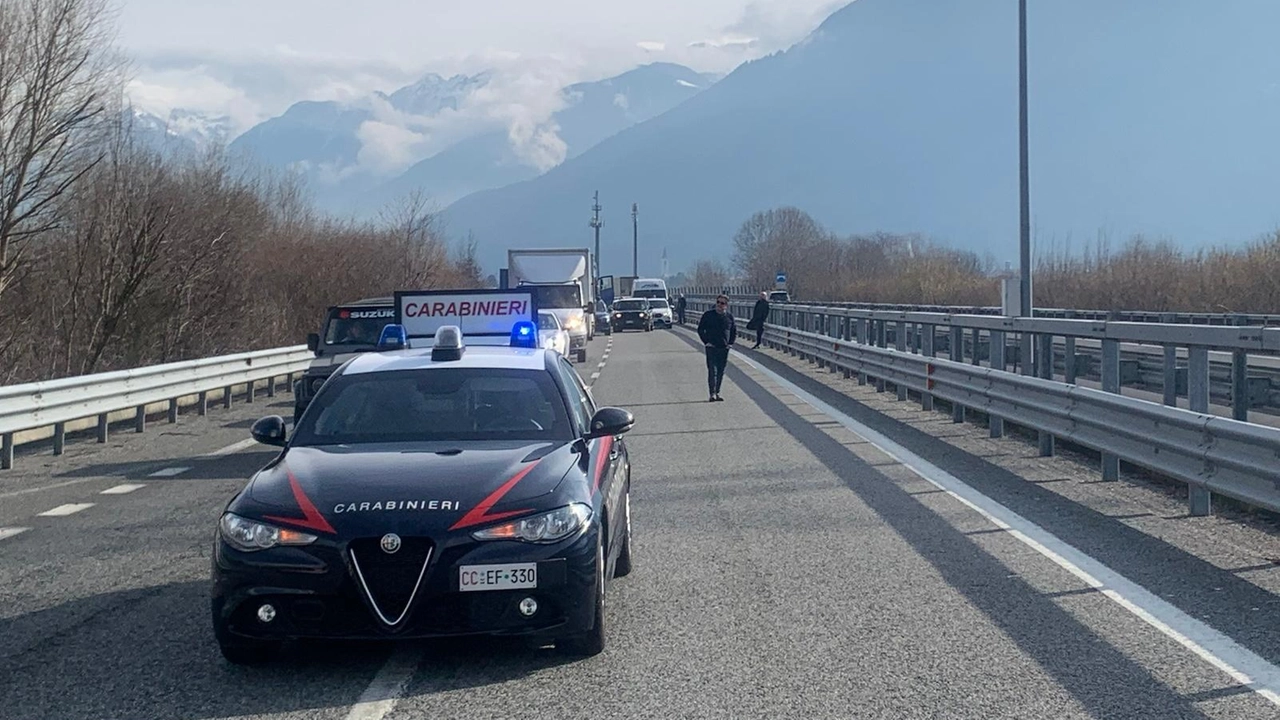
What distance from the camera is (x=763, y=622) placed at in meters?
6.87

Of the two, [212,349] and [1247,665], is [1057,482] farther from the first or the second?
[212,349]

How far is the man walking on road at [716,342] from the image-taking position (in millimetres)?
21344

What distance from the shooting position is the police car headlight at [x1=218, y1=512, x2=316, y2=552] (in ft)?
19.1

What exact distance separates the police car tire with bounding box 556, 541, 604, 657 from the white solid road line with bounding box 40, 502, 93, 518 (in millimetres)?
6186

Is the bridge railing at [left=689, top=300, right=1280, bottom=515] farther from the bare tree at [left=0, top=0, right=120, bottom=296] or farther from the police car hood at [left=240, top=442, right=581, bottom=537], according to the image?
the bare tree at [left=0, top=0, right=120, bottom=296]

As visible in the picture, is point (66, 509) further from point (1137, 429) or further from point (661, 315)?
point (661, 315)

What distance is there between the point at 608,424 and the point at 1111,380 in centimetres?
594

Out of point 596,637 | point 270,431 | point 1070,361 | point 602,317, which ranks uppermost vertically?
point 270,431

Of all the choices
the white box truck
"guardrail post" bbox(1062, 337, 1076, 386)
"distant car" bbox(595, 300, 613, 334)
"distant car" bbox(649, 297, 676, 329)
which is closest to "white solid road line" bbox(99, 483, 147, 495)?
"guardrail post" bbox(1062, 337, 1076, 386)

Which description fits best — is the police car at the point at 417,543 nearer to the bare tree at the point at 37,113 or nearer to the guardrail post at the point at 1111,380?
the guardrail post at the point at 1111,380

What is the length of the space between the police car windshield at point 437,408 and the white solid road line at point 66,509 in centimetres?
444

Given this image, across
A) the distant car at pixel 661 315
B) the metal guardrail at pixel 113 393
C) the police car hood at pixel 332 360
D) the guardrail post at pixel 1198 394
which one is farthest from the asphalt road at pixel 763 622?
the distant car at pixel 661 315

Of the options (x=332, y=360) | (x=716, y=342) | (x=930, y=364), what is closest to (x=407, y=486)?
(x=332, y=360)

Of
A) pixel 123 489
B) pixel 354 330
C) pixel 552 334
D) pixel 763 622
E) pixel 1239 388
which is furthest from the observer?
pixel 552 334
